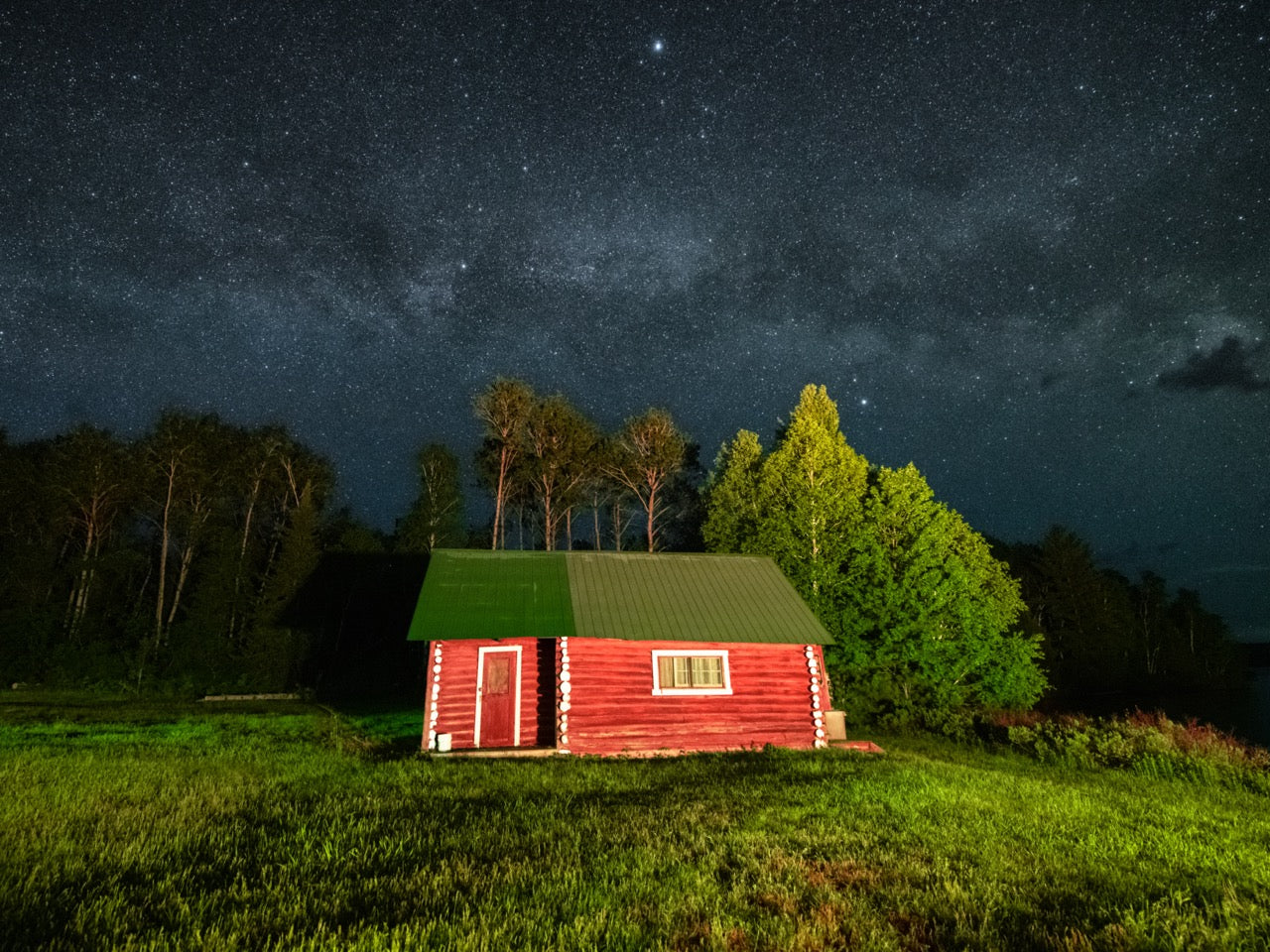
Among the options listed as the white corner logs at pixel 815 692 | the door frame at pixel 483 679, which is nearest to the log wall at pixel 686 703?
the white corner logs at pixel 815 692

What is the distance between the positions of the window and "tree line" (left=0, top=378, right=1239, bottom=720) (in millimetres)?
10674

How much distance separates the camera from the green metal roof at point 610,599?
18.8 metres

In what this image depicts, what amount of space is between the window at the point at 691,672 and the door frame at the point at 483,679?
159 inches

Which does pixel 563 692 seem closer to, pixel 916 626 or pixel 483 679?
pixel 483 679

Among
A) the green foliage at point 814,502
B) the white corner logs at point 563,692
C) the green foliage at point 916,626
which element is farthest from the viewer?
the green foliage at point 814,502

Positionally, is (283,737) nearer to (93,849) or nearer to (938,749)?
(93,849)

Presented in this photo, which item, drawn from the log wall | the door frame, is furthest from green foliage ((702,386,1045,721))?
the door frame

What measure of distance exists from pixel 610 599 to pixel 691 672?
3.44m

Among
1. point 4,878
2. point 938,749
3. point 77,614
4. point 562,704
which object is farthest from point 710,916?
point 77,614

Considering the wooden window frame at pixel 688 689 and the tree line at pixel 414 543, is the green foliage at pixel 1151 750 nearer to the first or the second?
the tree line at pixel 414 543

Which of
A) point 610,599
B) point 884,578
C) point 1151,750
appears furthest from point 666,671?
point 1151,750

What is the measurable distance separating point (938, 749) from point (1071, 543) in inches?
2176

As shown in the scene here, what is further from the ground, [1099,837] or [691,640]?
[691,640]

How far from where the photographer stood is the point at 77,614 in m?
37.3
